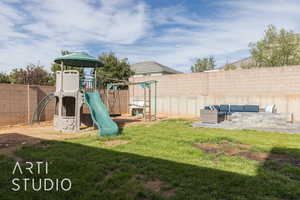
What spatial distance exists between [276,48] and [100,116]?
70.8 ft

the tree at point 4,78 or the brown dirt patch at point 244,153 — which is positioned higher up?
the tree at point 4,78

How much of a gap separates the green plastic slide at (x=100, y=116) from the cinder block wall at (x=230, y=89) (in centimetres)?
927

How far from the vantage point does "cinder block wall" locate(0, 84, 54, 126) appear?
10406mm

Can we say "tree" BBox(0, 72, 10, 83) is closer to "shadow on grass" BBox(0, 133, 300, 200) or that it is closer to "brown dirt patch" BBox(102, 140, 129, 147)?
"brown dirt patch" BBox(102, 140, 129, 147)

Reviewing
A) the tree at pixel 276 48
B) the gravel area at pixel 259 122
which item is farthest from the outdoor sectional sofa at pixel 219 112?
the tree at pixel 276 48

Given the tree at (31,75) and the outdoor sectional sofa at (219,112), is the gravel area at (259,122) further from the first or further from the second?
the tree at (31,75)

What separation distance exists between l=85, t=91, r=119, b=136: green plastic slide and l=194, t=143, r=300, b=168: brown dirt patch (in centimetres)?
365

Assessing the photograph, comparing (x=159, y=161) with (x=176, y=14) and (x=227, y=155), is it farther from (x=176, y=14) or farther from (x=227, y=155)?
(x=176, y=14)

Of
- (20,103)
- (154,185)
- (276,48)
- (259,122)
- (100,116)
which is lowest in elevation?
(154,185)

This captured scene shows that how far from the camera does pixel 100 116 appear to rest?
352 inches

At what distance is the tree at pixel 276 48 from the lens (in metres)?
20.3

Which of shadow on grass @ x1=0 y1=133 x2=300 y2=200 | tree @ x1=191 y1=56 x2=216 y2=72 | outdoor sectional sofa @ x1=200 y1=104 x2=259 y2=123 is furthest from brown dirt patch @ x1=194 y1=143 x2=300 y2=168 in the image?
tree @ x1=191 y1=56 x2=216 y2=72

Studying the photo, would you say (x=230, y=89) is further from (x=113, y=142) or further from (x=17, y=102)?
(x=17, y=102)

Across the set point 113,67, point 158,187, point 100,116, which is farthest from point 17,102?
point 113,67
